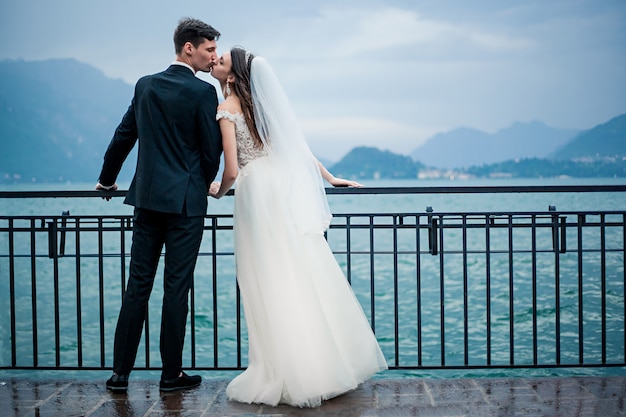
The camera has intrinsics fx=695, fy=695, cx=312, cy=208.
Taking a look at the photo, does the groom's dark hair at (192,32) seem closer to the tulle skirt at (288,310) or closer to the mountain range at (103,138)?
the tulle skirt at (288,310)

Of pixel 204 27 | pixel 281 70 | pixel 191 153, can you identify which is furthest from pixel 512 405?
Result: pixel 281 70

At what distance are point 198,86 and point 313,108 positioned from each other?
40130 mm

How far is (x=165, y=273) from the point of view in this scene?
2934mm

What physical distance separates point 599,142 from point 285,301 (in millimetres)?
40154

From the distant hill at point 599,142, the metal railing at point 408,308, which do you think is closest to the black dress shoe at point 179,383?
the metal railing at point 408,308

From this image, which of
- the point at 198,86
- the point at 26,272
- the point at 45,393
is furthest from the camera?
the point at 26,272

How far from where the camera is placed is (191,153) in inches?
114

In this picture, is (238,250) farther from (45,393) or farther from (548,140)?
(548,140)

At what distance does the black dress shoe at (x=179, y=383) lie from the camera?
3074 mm

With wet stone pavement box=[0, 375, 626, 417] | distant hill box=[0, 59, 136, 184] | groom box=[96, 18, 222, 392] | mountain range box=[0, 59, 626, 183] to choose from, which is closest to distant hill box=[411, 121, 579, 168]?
mountain range box=[0, 59, 626, 183]

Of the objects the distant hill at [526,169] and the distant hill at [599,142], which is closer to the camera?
the distant hill at [599,142]

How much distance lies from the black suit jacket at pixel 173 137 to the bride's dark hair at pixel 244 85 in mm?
118

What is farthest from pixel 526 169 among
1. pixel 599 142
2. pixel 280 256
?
pixel 280 256

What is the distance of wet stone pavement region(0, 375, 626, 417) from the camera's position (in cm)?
278
